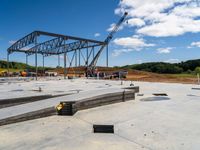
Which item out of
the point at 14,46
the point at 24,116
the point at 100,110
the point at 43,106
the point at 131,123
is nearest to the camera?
the point at 131,123

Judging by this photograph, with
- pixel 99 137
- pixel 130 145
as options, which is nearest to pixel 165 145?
pixel 130 145

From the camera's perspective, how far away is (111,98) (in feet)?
21.8

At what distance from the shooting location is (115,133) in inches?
152

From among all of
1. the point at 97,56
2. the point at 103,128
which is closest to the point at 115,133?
the point at 103,128

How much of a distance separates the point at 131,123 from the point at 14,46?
25.5 meters

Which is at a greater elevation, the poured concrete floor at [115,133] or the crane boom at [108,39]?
the crane boom at [108,39]

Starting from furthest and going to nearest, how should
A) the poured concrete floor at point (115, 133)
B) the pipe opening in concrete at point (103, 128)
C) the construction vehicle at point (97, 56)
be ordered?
the construction vehicle at point (97, 56)
the pipe opening in concrete at point (103, 128)
the poured concrete floor at point (115, 133)

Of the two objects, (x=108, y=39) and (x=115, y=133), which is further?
(x=108, y=39)

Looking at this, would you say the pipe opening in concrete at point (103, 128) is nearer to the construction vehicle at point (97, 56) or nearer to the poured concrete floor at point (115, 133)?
the poured concrete floor at point (115, 133)

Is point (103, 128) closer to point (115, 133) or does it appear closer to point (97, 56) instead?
point (115, 133)

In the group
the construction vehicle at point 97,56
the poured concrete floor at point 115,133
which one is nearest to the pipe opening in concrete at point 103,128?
the poured concrete floor at point 115,133

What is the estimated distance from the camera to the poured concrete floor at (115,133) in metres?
3.29

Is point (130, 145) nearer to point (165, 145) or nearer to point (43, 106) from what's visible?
point (165, 145)

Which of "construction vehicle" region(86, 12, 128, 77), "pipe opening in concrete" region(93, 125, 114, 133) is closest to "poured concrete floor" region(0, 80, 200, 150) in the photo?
"pipe opening in concrete" region(93, 125, 114, 133)
